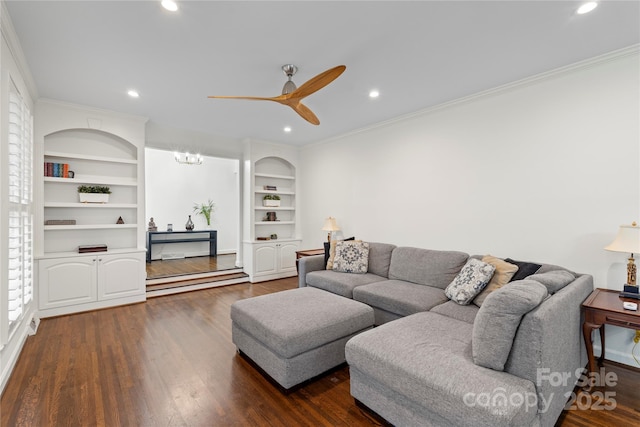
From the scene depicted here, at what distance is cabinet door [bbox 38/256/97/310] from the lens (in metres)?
3.61

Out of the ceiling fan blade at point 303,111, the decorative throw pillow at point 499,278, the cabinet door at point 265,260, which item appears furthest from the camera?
the cabinet door at point 265,260

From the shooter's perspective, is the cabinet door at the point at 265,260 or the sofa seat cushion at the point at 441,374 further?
the cabinet door at the point at 265,260

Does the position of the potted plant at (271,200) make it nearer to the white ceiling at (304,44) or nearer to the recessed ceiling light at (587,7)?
the white ceiling at (304,44)

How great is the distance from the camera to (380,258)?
4.06 meters

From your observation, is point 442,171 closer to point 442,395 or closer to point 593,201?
point 593,201

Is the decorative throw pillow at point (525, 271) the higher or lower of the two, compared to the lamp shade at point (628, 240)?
lower

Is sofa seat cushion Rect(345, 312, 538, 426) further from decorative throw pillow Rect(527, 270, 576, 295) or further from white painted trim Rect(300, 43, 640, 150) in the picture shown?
white painted trim Rect(300, 43, 640, 150)

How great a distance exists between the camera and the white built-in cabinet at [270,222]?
18.3 feet

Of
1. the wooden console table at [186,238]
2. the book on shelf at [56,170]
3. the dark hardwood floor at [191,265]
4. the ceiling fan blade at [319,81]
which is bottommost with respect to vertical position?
the dark hardwood floor at [191,265]

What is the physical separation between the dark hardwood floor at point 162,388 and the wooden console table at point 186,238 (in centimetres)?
433

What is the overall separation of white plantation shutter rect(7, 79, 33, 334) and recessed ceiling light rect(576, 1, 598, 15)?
4.38 m

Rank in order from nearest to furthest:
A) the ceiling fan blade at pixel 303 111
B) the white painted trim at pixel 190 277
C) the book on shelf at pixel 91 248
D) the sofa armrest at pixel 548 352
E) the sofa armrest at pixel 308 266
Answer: the sofa armrest at pixel 548 352
the ceiling fan blade at pixel 303 111
the book on shelf at pixel 91 248
the sofa armrest at pixel 308 266
the white painted trim at pixel 190 277

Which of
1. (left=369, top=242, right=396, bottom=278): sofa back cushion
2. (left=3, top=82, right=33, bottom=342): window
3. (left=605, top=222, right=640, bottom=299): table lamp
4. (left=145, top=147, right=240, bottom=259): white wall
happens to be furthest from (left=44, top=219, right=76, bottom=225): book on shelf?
(left=605, top=222, right=640, bottom=299): table lamp

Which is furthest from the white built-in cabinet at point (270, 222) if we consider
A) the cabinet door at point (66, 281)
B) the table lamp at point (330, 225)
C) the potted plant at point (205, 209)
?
the potted plant at point (205, 209)
